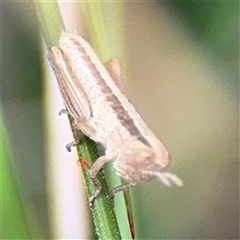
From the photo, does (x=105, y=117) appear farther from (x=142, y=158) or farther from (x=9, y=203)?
(x=9, y=203)

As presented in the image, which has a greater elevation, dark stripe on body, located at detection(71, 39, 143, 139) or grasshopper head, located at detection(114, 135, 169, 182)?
dark stripe on body, located at detection(71, 39, 143, 139)

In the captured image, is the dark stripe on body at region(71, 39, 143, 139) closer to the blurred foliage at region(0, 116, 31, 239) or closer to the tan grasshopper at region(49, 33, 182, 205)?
the tan grasshopper at region(49, 33, 182, 205)

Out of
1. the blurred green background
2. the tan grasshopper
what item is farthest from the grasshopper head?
the blurred green background

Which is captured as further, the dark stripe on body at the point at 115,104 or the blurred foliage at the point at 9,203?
the blurred foliage at the point at 9,203

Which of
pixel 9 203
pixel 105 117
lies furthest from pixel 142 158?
pixel 9 203

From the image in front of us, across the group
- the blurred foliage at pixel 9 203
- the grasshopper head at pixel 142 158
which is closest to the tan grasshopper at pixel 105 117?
the grasshopper head at pixel 142 158

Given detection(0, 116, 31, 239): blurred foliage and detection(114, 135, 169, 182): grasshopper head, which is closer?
detection(114, 135, 169, 182): grasshopper head

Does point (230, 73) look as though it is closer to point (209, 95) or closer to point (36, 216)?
point (209, 95)

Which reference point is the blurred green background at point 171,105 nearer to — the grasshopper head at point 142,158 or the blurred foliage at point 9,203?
the blurred foliage at point 9,203
